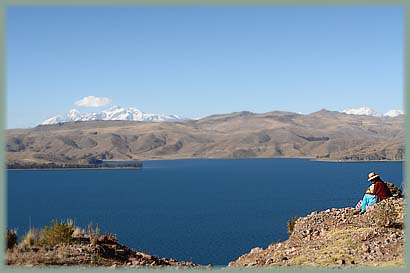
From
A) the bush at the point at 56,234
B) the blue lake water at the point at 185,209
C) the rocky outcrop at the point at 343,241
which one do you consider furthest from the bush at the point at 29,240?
the blue lake water at the point at 185,209

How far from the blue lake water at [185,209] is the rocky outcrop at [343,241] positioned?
58.9 feet

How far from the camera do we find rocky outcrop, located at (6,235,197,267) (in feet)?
28.1

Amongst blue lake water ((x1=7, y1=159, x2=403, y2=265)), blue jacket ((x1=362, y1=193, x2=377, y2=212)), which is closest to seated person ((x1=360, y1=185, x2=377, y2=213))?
blue jacket ((x1=362, y1=193, x2=377, y2=212))

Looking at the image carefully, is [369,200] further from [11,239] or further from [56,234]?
[11,239]

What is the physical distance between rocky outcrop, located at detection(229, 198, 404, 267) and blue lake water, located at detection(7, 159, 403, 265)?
17941mm

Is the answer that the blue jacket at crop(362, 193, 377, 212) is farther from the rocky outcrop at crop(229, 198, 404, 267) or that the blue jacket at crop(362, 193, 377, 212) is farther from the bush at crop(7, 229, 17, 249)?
the bush at crop(7, 229, 17, 249)

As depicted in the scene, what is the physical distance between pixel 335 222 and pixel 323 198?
7063 cm

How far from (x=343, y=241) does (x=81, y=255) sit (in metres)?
4.86

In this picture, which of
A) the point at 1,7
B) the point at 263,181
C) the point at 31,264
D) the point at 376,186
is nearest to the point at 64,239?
the point at 31,264

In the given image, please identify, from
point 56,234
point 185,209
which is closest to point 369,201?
point 56,234

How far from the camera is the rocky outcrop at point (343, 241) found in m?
8.81

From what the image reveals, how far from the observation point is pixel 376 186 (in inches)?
510

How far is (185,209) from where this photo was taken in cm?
7525

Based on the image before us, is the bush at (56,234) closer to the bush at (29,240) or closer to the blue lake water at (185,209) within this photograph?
the bush at (29,240)
